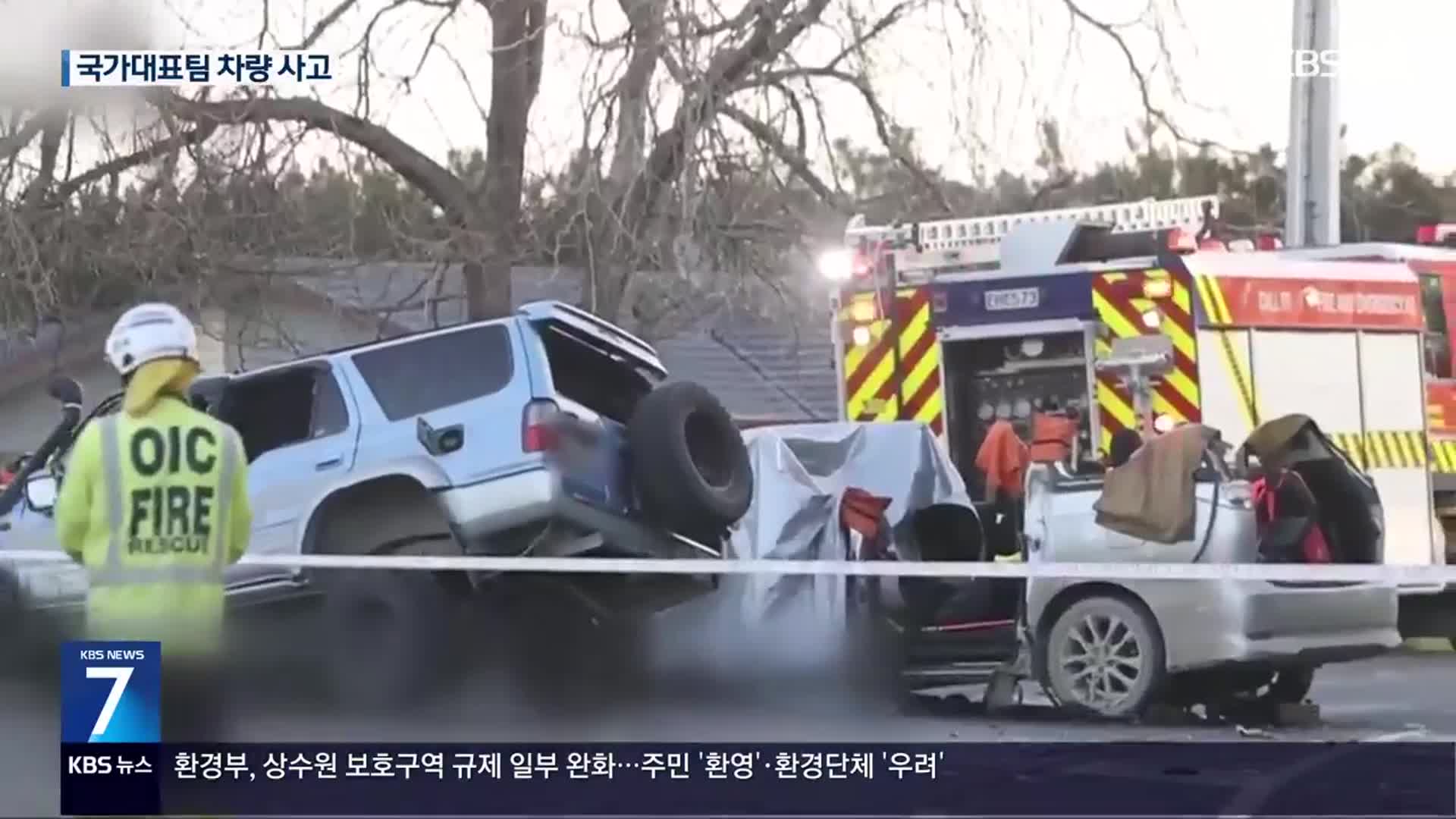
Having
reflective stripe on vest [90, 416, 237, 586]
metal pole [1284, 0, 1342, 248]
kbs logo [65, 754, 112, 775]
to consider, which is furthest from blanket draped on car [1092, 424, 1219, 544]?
kbs logo [65, 754, 112, 775]

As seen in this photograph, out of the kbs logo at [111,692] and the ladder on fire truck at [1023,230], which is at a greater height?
the ladder on fire truck at [1023,230]

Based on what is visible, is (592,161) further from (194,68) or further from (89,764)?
(89,764)

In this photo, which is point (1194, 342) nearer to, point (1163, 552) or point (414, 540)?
point (1163, 552)

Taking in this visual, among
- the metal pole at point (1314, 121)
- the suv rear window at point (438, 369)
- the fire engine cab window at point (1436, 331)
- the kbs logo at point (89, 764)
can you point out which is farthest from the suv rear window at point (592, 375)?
the fire engine cab window at point (1436, 331)

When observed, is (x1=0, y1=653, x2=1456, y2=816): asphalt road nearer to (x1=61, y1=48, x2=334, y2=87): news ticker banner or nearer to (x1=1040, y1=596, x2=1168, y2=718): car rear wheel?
(x1=1040, y1=596, x2=1168, y2=718): car rear wheel

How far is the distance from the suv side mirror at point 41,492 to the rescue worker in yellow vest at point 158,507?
102 centimetres

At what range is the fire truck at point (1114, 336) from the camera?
24.0 ft

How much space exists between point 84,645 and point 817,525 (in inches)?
90.1

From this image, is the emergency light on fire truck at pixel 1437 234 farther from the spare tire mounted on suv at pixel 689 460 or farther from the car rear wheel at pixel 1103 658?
the spare tire mounted on suv at pixel 689 460

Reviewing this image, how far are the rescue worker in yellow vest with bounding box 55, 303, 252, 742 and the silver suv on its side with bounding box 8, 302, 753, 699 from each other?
0.83m

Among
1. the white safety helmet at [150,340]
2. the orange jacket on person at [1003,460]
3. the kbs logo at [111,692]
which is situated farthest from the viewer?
the orange jacket on person at [1003,460]

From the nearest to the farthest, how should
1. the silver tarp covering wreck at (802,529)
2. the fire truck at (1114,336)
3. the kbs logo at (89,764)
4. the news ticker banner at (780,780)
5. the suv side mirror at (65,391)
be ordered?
the kbs logo at (89,764), the news ticker banner at (780,780), the suv side mirror at (65,391), the silver tarp covering wreck at (802,529), the fire truck at (1114,336)

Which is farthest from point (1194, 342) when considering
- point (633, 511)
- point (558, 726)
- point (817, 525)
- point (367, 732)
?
point (367, 732)

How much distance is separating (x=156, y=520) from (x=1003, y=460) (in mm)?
2830
